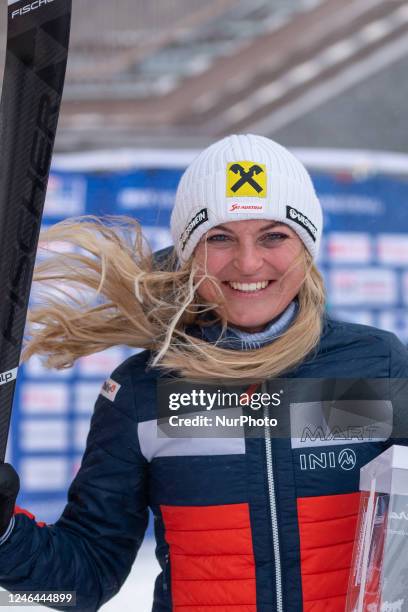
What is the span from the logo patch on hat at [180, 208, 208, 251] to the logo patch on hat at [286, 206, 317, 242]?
0.13 metres

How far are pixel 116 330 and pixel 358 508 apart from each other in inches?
21.6

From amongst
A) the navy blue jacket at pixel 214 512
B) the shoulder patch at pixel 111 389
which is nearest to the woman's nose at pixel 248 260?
the navy blue jacket at pixel 214 512

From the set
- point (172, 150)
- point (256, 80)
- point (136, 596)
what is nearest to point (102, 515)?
point (136, 596)

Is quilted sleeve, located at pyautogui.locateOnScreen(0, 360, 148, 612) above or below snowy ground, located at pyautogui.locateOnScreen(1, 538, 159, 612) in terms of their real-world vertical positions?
above

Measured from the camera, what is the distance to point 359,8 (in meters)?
3.96

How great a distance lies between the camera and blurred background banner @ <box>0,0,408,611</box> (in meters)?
3.56

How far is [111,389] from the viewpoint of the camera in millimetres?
1488

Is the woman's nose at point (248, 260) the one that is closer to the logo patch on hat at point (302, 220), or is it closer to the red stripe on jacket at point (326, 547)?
the logo patch on hat at point (302, 220)

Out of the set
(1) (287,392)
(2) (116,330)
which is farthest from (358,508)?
(2) (116,330)

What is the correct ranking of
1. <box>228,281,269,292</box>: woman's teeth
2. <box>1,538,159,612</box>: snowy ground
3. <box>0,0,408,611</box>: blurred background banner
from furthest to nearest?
<box>0,0,408,611</box>: blurred background banner → <box>1,538,159,612</box>: snowy ground → <box>228,281,269,292</box>: woman's teeth

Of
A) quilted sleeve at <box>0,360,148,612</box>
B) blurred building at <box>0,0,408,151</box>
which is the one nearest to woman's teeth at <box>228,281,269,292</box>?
quilted sleeve at <box>0,360,148,612</box>

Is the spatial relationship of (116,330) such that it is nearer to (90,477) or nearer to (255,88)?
(90,477)

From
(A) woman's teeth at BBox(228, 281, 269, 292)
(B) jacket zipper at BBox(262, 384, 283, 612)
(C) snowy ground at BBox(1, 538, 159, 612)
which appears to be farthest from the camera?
(C) snowy ground at BBox(1, 538, 159, 612)
